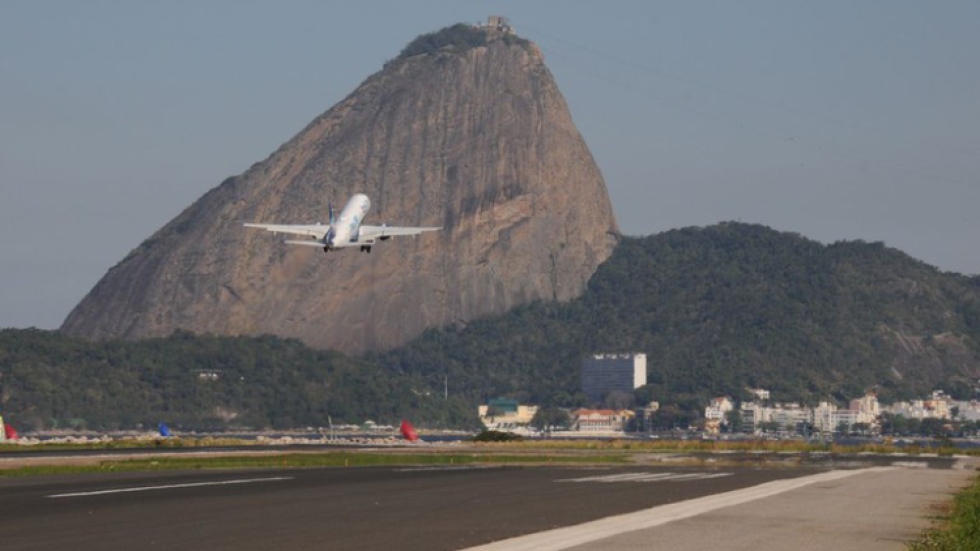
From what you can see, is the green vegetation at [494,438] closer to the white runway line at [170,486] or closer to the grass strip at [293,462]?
the grass strip at [293,462]

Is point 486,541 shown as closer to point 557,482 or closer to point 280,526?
point 280,526

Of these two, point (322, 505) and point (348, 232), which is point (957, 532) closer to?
point (322, 505)

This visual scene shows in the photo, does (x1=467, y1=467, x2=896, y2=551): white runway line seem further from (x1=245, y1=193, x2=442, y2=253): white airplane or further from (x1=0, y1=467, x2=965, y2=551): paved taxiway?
(x1=245, y1=193, x2=442, y2=253): white airplane

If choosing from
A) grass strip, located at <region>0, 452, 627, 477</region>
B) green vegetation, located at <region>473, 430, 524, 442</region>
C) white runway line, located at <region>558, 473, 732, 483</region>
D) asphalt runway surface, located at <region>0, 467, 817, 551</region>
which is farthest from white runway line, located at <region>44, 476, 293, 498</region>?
green vegetation, located at <region>473, 430, 524, 442</region>

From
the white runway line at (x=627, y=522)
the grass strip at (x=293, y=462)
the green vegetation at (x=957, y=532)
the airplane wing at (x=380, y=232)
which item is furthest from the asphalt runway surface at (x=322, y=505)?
the airplane wing at (x=380, y=232)

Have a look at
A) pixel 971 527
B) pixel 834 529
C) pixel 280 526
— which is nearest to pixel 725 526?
pixel 834 529

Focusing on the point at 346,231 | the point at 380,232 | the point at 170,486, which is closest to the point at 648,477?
the point at 170,486
